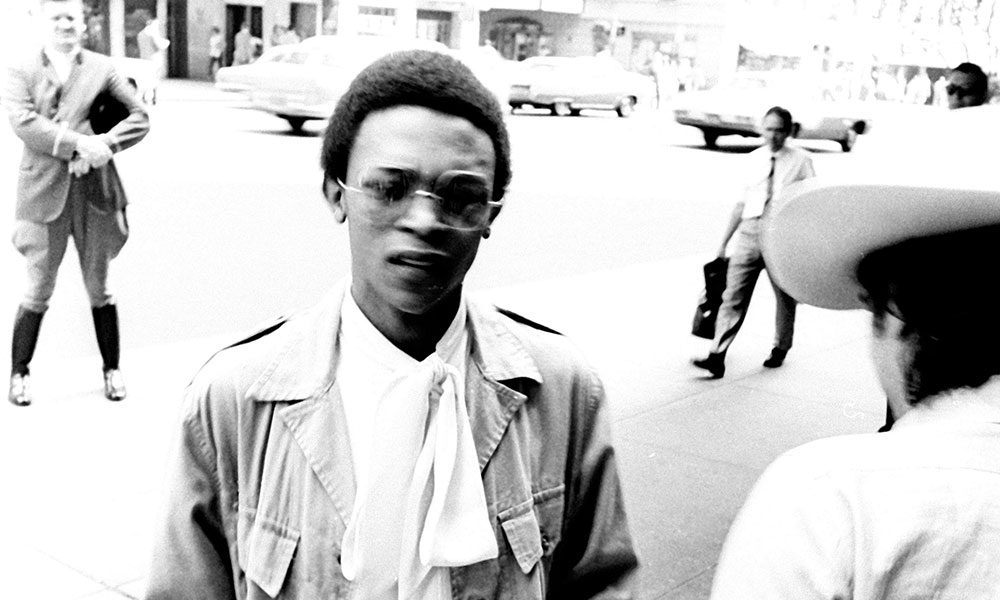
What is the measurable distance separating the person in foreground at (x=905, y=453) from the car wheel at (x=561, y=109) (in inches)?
1134

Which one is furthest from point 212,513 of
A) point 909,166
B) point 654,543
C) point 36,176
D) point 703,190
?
point 703,190

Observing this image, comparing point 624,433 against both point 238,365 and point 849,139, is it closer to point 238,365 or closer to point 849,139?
Answer: point 238,365

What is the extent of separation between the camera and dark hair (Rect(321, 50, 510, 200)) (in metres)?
1.78

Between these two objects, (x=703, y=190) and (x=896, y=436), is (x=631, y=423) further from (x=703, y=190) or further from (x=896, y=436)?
(x=703, y=190)

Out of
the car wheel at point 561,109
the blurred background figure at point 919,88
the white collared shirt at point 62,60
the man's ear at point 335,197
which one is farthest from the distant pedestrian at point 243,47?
the man's ear at point 335,197

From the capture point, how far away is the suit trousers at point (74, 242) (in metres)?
5.62

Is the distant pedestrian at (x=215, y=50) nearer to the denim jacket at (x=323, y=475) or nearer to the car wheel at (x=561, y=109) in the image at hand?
the car wheel at (x=561, y=109)

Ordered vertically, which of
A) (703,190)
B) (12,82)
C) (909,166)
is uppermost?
→ (909,166)

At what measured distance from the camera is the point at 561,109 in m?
30.0

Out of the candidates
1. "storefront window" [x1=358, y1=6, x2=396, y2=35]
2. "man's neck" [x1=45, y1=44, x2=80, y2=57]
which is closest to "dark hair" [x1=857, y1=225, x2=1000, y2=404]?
"man's neck" [x1=45, y1=44, x2=80, y2=57]

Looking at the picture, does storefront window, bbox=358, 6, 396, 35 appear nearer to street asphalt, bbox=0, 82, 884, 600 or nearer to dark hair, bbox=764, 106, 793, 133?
street asphalt, bbox=0, 82, 884, 600

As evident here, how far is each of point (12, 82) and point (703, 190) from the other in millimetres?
12186

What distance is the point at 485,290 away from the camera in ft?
30.2

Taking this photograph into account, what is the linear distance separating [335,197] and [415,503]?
54 centimetres
